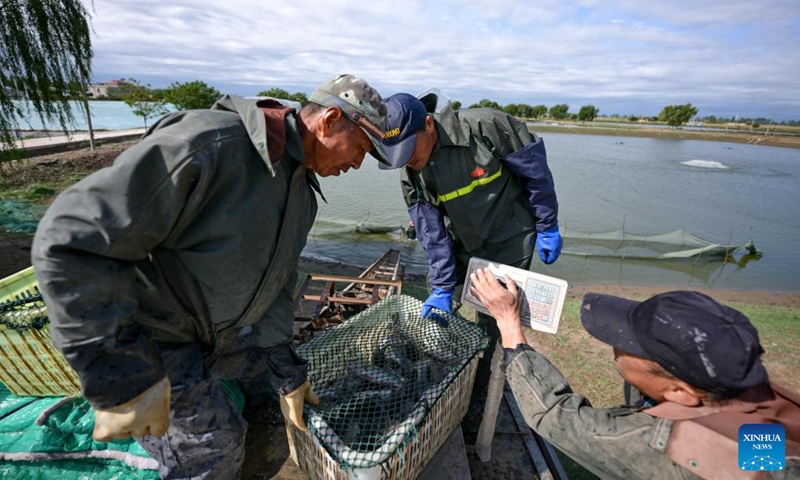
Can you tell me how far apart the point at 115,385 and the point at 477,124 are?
98.2 inches

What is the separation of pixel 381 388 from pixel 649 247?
460 inches

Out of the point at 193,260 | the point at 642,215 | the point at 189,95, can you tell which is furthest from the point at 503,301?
the point at 189,95

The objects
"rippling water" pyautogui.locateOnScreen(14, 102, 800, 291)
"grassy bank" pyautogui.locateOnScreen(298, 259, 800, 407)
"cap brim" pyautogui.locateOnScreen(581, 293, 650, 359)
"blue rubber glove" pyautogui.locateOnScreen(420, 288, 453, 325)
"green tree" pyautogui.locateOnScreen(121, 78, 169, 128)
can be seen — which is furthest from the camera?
"green tree" pyautogui.locateOnScreen(121, 78, 169, 128)

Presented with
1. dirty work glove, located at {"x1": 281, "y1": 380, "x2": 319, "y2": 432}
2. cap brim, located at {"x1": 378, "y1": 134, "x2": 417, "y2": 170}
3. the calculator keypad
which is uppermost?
cap brim, located at {"x1": 378, "y1": 134, "x2": 417, "y2": 170}

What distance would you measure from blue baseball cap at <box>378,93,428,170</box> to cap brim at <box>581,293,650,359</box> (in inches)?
49.4

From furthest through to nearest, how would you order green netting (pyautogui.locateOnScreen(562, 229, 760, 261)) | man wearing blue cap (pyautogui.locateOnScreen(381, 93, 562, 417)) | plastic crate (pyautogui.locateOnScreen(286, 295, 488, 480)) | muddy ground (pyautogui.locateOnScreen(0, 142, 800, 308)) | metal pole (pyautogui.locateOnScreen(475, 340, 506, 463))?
1. green netting (pyautogui.locateOnScreen(562, 229, 760, 261))
2. muddy ground (pyautogui.locateOnScreen(0, 142, 800, 308))
3. man wearing blue cap (pyautogui.locateOnScreen(381, 93, 562, 417))
4. metal pole (pyautogui.locateOnScreen(475, 340, 506, 463))
5. plastic crate (pyautogui.locateOnScreen(286, 295, 488, 480))

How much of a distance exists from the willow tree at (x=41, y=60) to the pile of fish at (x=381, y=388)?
9731 millimetres

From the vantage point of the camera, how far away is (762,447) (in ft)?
3.81

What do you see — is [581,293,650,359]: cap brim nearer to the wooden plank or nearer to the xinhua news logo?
the xinhua news logo

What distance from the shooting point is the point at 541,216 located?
2.91 metres

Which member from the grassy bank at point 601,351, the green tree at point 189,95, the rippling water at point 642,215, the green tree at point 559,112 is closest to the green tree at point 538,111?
the green tree at point 559,112

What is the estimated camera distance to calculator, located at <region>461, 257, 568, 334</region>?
2061mm

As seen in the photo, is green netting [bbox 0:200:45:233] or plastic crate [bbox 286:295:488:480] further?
green netting [bbox 0:200:45:233]

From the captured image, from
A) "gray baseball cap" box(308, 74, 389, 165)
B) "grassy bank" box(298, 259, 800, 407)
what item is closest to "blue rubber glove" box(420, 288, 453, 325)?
"gray baseball cap" box(308, 74, 389, 165)
